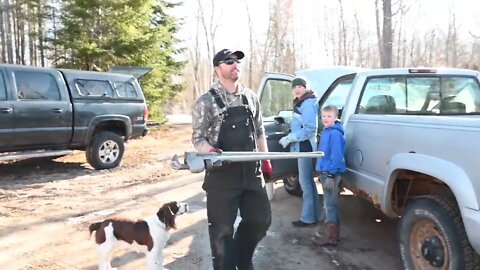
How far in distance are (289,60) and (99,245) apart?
3431 cm

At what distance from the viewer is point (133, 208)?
5.97 meters

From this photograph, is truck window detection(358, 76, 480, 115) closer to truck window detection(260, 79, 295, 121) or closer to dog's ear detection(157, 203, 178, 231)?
truck window detection(260, 79, 295, 121)

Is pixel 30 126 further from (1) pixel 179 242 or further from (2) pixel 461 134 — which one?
(2) pixel 461 134

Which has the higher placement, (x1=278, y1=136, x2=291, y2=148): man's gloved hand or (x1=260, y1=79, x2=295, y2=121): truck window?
(x1=260, y1=79, x2=295, y2=121): truck window

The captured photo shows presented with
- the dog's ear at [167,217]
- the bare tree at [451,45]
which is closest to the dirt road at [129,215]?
the dog's ear at [167,217]

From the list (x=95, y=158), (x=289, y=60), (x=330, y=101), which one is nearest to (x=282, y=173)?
(x=330, y=101)

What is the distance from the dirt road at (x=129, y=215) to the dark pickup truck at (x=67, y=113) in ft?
1.83

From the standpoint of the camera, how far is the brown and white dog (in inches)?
143

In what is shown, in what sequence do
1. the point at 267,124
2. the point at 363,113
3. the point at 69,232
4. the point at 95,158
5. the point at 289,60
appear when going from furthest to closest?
the point at 289,60 → the point at 95,158 → the point at 267,124 → the point at 69,232 → the point at 363,113

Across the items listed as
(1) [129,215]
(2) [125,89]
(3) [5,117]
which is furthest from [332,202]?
(2) [125,89]

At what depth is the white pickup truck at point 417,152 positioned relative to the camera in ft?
9.33

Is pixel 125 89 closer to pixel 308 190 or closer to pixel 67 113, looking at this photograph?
pixel 67 113

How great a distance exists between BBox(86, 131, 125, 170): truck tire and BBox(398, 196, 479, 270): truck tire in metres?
6.56

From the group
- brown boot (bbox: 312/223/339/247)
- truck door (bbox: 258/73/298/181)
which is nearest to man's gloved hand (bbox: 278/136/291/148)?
truck door (bbox: 258/73/298/181)
